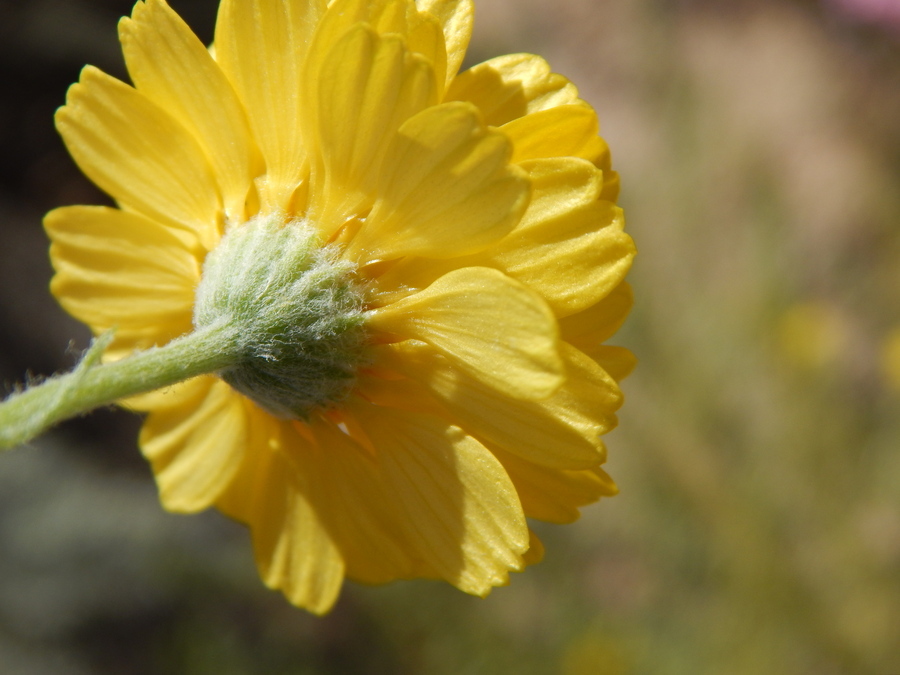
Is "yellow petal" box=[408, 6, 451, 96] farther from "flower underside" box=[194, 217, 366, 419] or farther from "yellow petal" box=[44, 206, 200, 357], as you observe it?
"yellow petal" box=[44, 206, 200, 357]

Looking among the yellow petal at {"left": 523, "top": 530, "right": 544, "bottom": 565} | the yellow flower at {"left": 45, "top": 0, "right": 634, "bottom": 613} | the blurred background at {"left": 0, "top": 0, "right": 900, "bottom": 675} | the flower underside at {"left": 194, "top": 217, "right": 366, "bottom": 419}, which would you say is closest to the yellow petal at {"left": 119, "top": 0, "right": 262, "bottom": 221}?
the yellow flower at {"left": 45, "top": 0, "right": 634, "bottom": 613}

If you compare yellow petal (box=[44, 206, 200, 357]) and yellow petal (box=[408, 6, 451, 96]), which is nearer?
yellow petal (box=[408, 6, 451, 96])

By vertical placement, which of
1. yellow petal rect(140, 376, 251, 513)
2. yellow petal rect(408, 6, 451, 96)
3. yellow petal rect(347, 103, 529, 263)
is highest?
yellow petal rect(408, 6, 451, 96)

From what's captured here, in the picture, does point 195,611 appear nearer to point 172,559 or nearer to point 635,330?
point 172,559

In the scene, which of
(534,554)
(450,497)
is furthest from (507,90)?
(534,554)

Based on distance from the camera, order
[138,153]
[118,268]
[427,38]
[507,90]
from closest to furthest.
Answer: [427,38] < [507,90] < [138,153] < [118,268]

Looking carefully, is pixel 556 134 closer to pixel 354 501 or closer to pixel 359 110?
pixel 359 110
